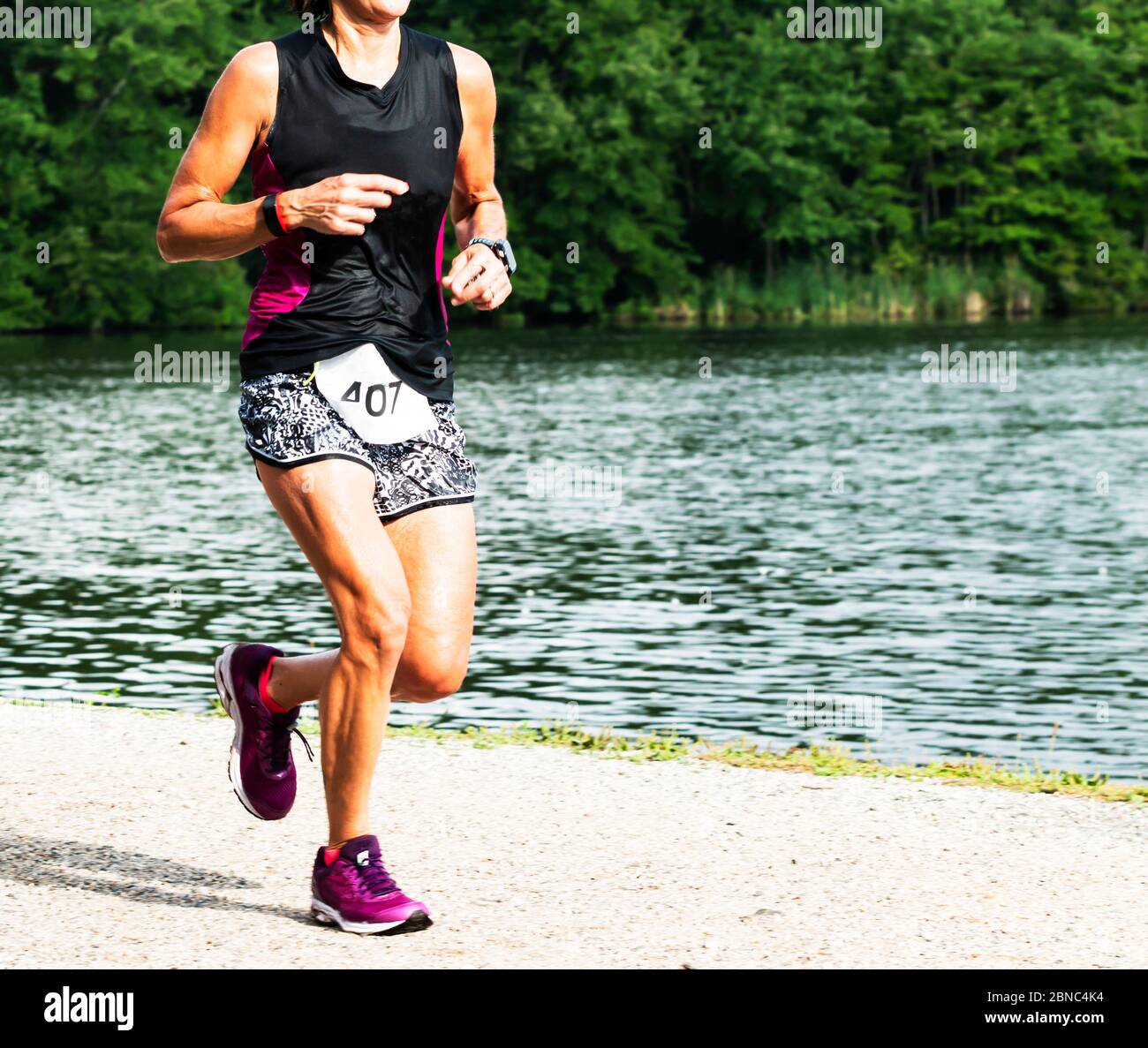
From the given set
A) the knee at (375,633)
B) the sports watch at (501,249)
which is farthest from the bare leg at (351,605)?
the sports watch at (501,249)

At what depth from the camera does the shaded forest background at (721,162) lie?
6606cm

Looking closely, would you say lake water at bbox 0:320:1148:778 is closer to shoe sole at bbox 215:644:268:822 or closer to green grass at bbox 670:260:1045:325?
shoe sole at bbox 215:644:268:822

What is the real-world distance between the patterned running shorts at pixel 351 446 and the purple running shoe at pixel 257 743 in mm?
749

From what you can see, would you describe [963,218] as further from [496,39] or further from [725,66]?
[496,39]

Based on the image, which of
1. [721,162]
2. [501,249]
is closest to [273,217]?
[501,249]

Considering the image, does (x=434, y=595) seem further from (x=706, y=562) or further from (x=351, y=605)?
(x=706, y=562)

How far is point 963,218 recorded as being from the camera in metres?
78.9

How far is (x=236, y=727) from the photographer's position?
6184 millimetres

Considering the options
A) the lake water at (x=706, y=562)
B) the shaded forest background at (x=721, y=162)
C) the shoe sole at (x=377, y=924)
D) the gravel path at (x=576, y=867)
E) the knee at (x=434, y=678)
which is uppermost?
the shaded forest background at (x=721, y=162)

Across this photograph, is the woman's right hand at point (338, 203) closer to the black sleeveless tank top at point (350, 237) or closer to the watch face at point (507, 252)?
the black sleeveless tank top at point (350, 237)

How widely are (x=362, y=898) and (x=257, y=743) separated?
2.72 ft

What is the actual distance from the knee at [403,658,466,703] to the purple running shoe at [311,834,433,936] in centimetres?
43

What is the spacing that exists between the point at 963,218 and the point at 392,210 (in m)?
75.4
